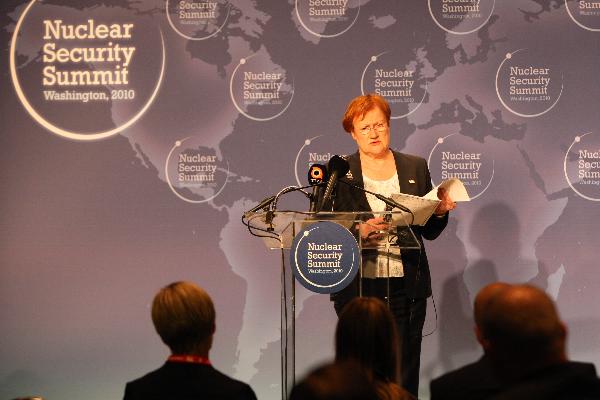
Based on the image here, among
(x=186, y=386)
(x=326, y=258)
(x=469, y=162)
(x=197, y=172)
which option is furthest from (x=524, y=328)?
(x=197, y=172)

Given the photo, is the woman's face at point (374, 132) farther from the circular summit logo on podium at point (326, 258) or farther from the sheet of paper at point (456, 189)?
the circular summit logo on podium at point (326, 258)

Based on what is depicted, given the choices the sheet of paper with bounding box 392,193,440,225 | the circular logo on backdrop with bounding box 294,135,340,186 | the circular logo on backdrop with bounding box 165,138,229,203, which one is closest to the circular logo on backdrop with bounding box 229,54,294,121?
the circular logo on backdrop with bounding box 294,135,340,186

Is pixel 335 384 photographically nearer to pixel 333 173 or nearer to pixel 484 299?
pixel 484 299

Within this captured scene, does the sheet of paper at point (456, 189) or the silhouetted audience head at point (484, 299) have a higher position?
the sheet of paper at point (456, 189)

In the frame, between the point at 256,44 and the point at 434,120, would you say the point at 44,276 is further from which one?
the point at 434,120

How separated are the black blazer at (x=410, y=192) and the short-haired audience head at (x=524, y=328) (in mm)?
1688

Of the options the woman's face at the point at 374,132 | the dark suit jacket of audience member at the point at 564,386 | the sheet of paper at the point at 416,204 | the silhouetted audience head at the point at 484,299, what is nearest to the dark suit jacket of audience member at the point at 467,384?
the silhouetted audience head at the point at 484,299

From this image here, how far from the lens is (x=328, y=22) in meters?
5.88

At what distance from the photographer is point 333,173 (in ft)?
13.1

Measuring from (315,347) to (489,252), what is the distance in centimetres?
228

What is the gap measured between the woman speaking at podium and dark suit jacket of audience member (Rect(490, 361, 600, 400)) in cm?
166

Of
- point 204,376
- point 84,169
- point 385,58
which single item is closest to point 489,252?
point 385,58

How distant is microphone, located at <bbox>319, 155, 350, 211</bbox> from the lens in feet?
12.9

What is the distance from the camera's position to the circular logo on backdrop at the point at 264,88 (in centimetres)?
590
